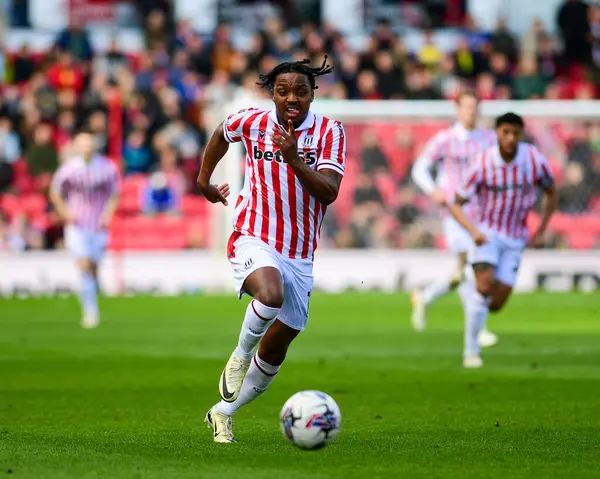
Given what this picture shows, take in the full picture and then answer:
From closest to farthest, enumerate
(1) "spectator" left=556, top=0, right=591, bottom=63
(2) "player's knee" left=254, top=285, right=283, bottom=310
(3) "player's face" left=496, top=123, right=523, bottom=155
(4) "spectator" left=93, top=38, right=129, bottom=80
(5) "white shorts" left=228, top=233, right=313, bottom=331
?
1. (2) "player's knee" left=254, top=285, right=283, bottom=310
2. (5) "white shorts" left=228, top=233, right=313, bottom=331
3. (3) "player's face" left=496, top=123, right=523, bottom=155
4. (4) "spectator" left=93, top=38, right=129, bottom=80
5. (1) "spectator" left=556, top=0, right=591, bottom=63

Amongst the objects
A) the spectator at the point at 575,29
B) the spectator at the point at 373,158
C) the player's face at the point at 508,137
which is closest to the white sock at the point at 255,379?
the player's face at the point at 508,137

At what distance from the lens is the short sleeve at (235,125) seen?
824 cm

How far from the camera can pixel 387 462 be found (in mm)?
7234

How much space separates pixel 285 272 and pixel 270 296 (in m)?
0.35

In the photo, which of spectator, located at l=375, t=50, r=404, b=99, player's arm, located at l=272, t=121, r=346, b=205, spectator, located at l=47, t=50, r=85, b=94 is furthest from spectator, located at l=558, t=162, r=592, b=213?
player's arm, located at l=272, t=121, r=346, b=205

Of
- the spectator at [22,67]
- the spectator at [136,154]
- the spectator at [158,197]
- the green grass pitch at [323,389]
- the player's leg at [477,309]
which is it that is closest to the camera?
the green grass pitch at [323,389]

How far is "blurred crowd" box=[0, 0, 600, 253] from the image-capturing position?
24062 millimetres

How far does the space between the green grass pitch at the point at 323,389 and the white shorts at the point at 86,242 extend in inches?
35.8

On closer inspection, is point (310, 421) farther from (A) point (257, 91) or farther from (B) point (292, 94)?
(A) point (257, 91)

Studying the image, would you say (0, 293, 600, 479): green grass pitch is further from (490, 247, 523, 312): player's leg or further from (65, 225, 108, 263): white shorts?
(65, 225, 108, 263): white shorts

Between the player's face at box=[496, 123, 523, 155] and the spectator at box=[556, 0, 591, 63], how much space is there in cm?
1637

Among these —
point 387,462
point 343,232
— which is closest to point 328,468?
point 387,462

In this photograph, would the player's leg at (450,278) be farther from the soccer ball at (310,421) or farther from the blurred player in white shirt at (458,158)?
the soccer ball at (310,421)

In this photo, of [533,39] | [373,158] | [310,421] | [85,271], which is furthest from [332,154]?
[533,39]
